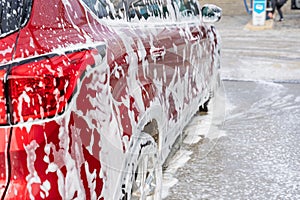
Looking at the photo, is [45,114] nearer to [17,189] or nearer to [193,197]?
[17,189]

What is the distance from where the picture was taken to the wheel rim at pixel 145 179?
303 centimetres

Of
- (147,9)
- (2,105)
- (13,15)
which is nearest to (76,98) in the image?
(2,105)

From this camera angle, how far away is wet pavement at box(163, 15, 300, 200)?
4039 mm

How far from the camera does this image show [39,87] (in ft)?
6.39

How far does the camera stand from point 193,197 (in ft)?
12.7

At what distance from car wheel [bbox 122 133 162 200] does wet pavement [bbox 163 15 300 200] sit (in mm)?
455

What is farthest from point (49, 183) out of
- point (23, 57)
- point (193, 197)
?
point (193, 197)

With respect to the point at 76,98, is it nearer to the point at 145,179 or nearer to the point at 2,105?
the point at 2,105

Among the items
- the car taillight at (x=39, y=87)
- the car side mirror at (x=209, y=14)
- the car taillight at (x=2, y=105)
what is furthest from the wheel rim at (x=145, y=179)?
the car side mirror at (x=209, y=14)

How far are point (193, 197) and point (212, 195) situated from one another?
0.15m

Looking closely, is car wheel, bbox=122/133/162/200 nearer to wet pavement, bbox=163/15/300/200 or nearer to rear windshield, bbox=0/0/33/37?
wet pavement, bbox=163/15/300/200

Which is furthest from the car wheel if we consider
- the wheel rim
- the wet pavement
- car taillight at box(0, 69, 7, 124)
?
car taillight at box(0, 69, 7, 124)

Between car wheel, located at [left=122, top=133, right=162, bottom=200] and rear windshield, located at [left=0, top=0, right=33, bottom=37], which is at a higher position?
rear windshield, located at [left=0, top=0, right=33, bottom=37]

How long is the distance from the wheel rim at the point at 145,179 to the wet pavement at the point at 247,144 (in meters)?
0.47
